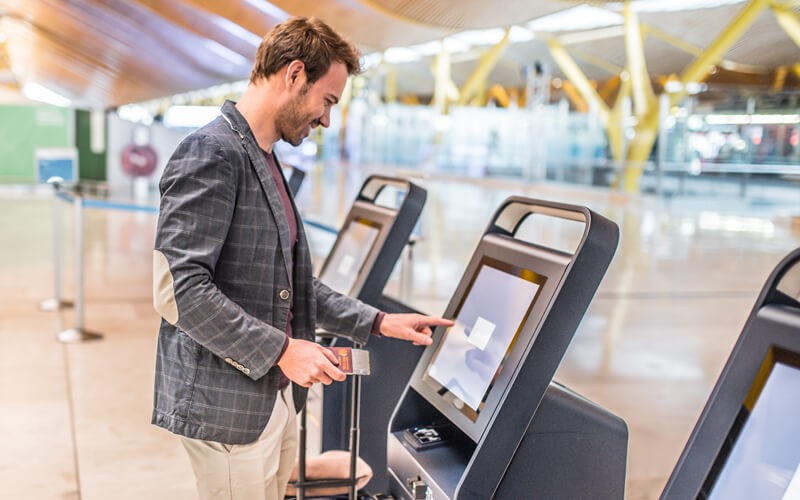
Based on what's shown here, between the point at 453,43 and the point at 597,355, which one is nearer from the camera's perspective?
the point at 597,355

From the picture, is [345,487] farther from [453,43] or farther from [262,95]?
[453,43]

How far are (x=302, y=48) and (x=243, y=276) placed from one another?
51 cm

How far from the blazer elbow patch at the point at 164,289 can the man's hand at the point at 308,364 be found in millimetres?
250

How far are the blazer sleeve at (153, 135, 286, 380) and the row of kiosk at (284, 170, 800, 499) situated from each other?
1.56 feet

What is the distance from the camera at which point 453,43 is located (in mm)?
30766

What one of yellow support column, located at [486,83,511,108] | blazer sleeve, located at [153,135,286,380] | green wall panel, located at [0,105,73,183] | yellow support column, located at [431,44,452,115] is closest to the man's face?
blazer sleeve, located at [153,135,286,380]

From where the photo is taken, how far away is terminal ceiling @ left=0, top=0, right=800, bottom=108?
24.6ft

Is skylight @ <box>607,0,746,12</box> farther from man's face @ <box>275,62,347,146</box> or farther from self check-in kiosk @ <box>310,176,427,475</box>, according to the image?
man's face @ <box>275,62,347,146</box>

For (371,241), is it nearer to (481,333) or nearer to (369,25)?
(481,333)

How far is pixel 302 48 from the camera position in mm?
1871

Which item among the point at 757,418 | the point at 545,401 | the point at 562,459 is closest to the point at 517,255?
the point at 545,401

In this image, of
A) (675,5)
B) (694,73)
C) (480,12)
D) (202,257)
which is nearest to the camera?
(202,257)

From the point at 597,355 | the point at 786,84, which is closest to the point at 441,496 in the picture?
the point at 597,355

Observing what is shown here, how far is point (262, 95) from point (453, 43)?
29.7 metres
